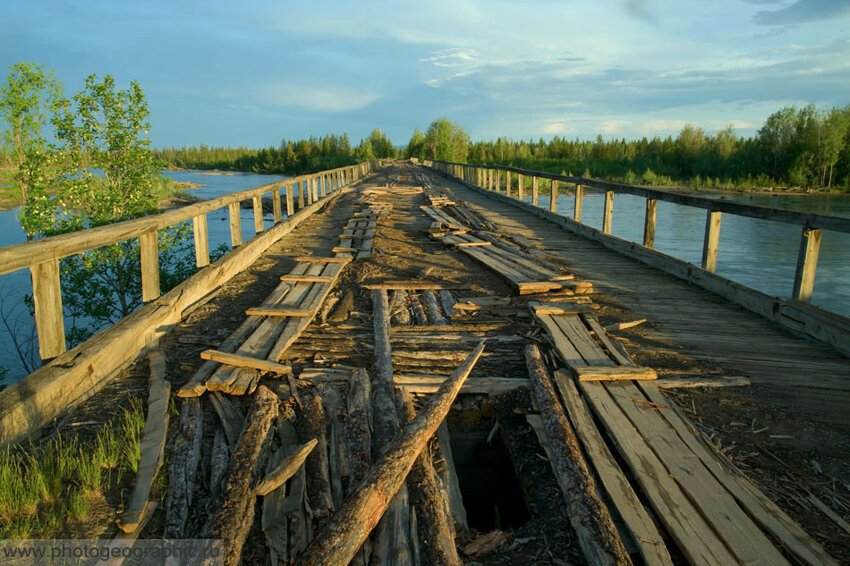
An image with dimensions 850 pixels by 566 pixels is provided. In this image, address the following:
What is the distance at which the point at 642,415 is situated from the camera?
3535 millimetres

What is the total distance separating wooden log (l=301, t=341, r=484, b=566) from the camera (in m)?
2.29

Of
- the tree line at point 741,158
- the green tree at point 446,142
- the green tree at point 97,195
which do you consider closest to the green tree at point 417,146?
the green tree at point 446,142

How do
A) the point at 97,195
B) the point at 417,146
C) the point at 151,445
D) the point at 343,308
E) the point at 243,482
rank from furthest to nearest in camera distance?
1. the point at 417,146
2. the point at 97,195
3. the point at 343,308
4. the point at 151,445
5. the point at 243,482

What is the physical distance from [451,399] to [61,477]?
2276mm

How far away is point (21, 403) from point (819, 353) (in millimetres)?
6124

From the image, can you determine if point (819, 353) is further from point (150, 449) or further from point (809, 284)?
point (150, 449)

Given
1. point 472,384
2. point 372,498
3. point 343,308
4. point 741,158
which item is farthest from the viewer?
point 741,158

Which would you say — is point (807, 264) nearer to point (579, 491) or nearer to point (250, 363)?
point (579, 491)

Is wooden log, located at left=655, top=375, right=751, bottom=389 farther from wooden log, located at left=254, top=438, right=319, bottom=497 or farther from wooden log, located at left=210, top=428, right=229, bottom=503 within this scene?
wooden log, located at left=210, top=428, right=229, bottom=503

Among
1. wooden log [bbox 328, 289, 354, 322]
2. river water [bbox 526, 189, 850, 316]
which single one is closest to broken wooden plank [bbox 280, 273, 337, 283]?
wooden log [bbox 328, 289, 354, 322]

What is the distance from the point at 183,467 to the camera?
2965mm

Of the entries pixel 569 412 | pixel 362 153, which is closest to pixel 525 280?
pixel 569 412

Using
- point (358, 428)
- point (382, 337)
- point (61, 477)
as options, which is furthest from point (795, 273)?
point (61, 477)

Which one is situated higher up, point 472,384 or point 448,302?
point 448,302
